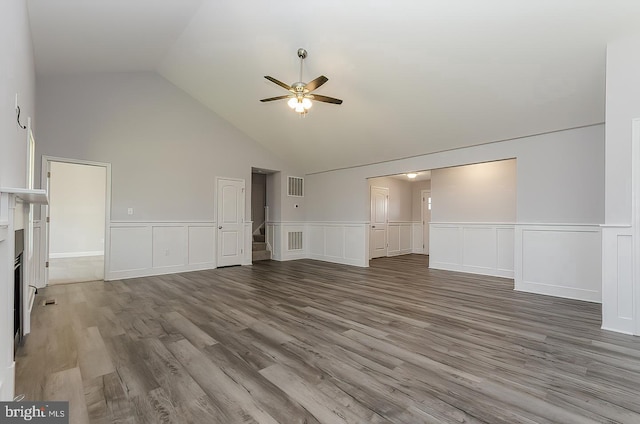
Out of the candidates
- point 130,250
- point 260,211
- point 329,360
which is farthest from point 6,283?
point 260,211

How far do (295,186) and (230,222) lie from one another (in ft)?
7.25

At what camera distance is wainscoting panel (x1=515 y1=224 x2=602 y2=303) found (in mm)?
4055

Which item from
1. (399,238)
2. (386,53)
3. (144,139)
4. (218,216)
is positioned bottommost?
(399,238)

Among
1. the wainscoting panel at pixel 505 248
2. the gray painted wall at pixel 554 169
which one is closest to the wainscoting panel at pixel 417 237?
the wainscoting panel at pixel 505 248

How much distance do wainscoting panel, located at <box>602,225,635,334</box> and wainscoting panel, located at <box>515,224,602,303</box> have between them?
1.22 m

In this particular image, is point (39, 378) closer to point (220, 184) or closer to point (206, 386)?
point (206, 386)

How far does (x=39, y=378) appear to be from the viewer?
2.03 m

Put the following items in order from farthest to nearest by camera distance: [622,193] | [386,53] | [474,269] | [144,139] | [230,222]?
[230,222] → [474,269] → [144,139] → [386,53] → [622,193]

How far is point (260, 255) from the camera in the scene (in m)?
8.14

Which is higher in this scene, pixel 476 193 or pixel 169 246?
pixel 476 193

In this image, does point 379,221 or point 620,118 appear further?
point 379,221

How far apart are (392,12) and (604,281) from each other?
3699 mm

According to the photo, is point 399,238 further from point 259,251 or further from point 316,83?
point 316,83

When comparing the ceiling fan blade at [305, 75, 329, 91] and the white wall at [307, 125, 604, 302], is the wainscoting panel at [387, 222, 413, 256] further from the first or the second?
the ceiling fan blade at [305, 75, 329, 91]
